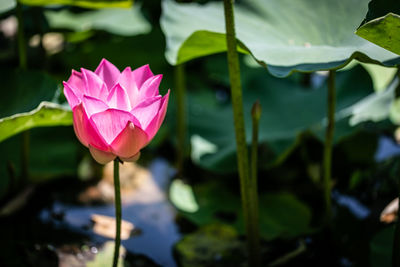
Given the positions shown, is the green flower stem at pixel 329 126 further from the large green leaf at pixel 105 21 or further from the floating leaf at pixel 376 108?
the large green leaf at pixel 105 21

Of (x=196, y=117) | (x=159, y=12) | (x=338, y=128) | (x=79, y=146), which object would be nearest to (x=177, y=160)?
(x=196, y=117)

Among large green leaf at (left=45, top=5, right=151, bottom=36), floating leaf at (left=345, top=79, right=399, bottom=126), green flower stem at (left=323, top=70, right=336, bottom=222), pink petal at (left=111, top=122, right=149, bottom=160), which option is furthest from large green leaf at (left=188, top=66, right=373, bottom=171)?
pink petal at (left=111, top=122, right=149, bottom=160)

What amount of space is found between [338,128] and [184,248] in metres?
0.66

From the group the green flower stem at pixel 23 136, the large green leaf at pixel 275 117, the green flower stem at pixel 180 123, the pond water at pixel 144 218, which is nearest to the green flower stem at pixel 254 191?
the pond water at pixel 144 218

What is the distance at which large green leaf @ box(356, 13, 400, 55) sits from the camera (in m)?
0.93

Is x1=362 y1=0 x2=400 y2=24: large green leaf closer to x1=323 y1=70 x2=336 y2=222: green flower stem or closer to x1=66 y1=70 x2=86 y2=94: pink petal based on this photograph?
x1=323 y1=70 x2=336 y2=222: green flower stem

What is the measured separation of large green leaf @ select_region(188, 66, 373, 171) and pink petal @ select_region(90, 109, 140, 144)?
0.77 m

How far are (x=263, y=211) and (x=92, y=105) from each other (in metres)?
0.90

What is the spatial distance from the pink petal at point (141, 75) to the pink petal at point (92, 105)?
0.17m

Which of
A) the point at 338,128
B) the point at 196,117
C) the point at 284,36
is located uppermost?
the point at 284,36

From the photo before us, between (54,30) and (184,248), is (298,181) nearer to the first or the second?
(184,248)

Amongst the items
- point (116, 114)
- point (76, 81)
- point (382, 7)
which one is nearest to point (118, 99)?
point (116, 114)

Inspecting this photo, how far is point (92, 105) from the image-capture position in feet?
3.11

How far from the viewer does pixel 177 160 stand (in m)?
1.96
